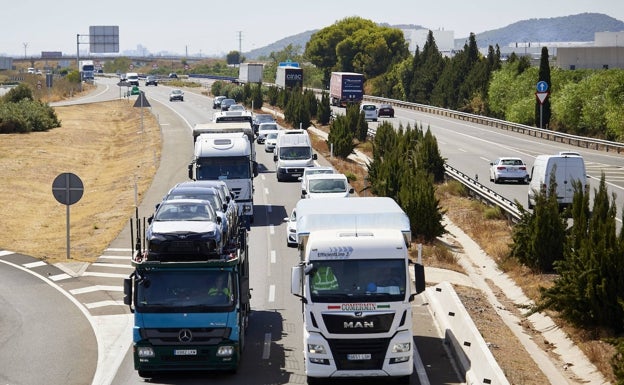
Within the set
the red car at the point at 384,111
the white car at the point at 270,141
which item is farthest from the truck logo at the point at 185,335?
the red car at the point at 384,111

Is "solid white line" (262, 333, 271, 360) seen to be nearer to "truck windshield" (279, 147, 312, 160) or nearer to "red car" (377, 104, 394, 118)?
→ "truck windshield" (279, 147, 312, 160)

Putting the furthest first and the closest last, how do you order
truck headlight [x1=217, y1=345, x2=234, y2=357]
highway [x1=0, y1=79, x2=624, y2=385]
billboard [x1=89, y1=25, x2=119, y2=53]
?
billboard [x1=89, y1=25, x2=119, y2=53] → highway [x1=0, y1=79, x2=624, y2=385] → truck headlight [x1=217, y1=345, x2=234, y2=357]

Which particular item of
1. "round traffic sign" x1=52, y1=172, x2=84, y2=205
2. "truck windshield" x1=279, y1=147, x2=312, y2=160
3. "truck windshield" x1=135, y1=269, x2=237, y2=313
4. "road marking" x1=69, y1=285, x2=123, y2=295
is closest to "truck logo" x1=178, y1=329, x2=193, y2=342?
"truck windshield" x1=135, y1=269, x2=237, y2=313

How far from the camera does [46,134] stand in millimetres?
91125

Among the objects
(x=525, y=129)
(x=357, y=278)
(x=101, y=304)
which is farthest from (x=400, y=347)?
(x=525, y=129)

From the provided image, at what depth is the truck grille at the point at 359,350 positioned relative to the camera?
18.3m

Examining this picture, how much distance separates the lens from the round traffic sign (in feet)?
107

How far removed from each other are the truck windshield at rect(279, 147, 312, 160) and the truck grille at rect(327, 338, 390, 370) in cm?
3492

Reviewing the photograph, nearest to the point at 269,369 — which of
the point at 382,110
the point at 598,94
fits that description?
the point at 598,94

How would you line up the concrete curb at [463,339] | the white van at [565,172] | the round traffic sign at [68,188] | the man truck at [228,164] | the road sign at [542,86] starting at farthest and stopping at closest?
the road sign at [542,86]
the white van at [565,172]
the man truck at [228,164]
the round traffic sign at [68,188]
the concrete curb at [463,339]

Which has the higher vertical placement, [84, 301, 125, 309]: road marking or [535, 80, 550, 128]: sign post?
[535, 80, 550, 128]: sign post

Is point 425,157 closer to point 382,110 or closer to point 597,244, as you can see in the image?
point 597,244

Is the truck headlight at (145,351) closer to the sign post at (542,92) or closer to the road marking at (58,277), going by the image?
the road marking at (58,277)

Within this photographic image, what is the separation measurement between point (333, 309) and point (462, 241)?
21459mm
